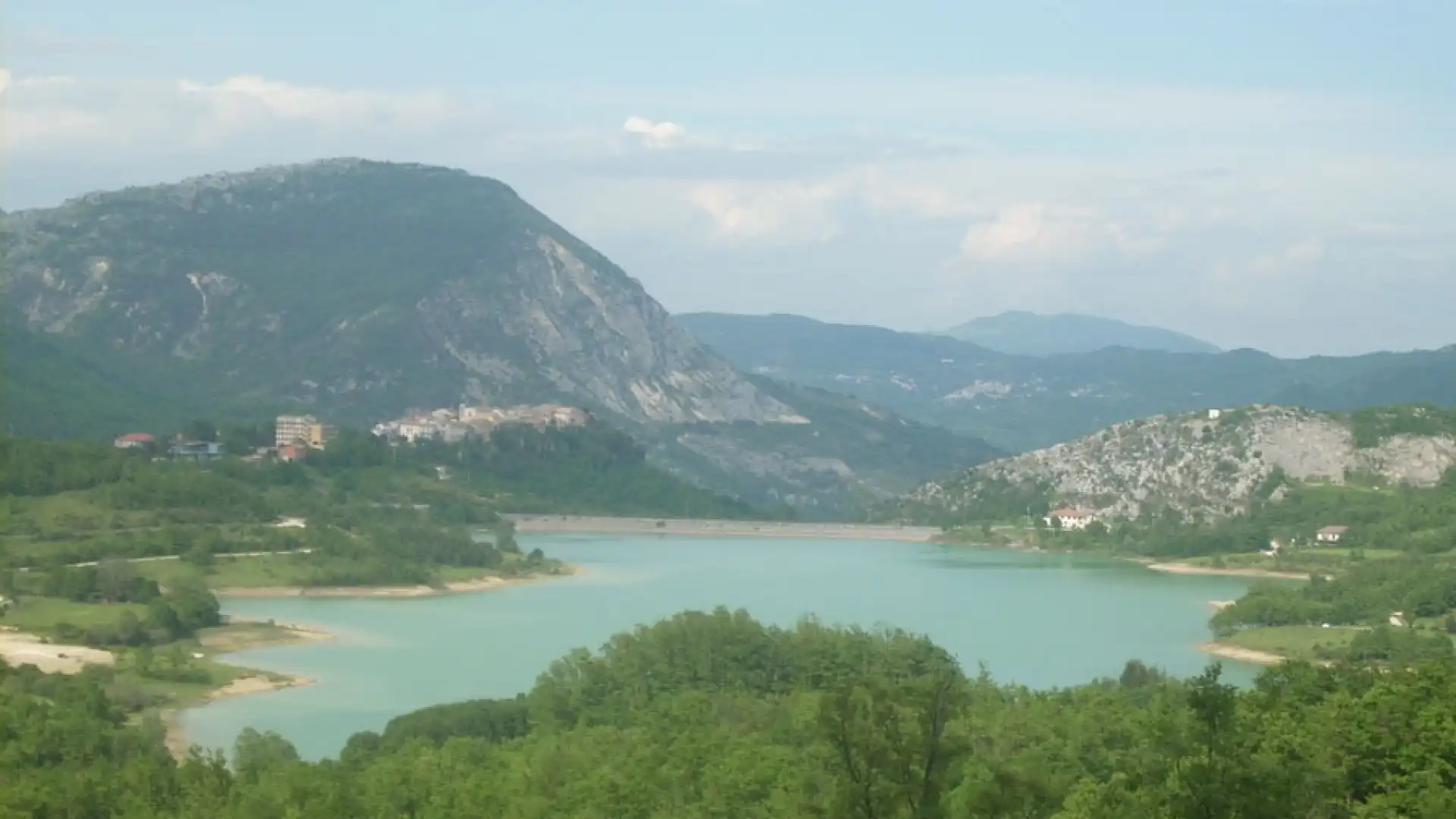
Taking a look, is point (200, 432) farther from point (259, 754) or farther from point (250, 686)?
point (259, 754)

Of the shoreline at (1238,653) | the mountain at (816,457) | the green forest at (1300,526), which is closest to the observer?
the shoreline at (1238,653)

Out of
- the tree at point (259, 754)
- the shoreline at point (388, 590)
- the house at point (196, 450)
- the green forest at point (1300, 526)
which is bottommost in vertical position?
the tree at point (259, 754)

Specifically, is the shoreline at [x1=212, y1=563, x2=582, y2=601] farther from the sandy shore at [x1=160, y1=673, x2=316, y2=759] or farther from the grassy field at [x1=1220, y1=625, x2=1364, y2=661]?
the grassy field at [x1=1220, y1=625, x2=1364, y2=661]

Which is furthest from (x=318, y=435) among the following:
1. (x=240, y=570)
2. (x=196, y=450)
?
(x=240, y=570)

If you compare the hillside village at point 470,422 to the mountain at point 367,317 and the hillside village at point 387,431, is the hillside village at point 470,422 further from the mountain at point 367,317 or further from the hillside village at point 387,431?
the mountain at point 367,317

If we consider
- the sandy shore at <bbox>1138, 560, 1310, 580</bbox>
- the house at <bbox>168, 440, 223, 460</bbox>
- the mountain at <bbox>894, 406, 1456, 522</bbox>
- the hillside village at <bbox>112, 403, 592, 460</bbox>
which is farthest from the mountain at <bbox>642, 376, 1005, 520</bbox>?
the sandy shore at <bbox>1138, 560, 1310, 580</bbox>

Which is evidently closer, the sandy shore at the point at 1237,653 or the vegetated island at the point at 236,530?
the vegetated island at the point at 236,530

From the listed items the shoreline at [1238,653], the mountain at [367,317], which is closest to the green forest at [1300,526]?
the shoreline at [1238,653]
